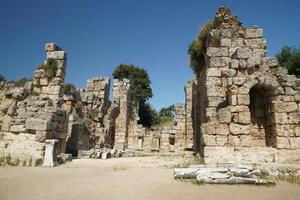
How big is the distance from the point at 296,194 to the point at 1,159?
9423 mm

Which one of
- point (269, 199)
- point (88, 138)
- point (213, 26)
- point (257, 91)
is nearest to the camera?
point (269, 199)

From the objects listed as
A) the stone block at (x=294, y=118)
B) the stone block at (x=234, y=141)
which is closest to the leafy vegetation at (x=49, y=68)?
the stone block at (x=234, y=141)

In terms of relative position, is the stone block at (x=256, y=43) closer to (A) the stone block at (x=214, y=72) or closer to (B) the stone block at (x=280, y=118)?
(A) the stone block at (x=214, y=72)

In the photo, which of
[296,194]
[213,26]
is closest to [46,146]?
[296,194]

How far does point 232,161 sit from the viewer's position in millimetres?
7883

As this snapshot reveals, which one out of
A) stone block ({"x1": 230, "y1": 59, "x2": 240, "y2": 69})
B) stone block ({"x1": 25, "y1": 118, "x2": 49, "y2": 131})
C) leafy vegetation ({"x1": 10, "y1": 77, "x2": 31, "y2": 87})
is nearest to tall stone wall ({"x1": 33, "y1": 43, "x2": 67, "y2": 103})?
leafy vegetation ({"x1": 10, "y1": 77, "x2": 31, "y2": 87})

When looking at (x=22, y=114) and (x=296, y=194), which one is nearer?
(x=296, y=194)

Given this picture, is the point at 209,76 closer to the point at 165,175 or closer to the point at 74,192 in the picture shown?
the point at 165,175

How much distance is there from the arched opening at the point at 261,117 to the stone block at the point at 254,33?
122 inches

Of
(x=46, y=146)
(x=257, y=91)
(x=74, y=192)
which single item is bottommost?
(x=74, y=192)

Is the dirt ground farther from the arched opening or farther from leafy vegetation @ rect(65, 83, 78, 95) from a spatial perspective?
leafy vegetation @ rect(65, 83, 78, 95)

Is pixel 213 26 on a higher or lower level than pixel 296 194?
higher

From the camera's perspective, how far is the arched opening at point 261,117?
861 cm

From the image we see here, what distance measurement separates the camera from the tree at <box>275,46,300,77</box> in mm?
20781
